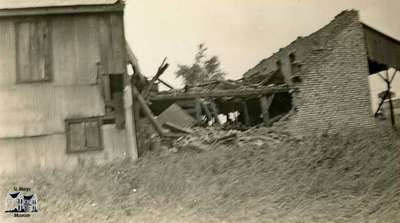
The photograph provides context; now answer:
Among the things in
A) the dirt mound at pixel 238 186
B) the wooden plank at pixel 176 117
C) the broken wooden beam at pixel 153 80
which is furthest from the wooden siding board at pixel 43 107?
the wooden plank at pixel 176 117

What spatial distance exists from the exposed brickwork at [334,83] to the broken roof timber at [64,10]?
198 inches

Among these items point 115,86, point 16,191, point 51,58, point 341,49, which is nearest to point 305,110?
point 341,49

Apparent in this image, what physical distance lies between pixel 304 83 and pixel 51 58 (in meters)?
6.16

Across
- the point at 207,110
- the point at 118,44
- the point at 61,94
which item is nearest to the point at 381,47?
the point at 207,110

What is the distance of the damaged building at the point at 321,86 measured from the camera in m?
12.1

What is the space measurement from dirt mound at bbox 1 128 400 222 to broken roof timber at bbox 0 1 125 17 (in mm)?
2927

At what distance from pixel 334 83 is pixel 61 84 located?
21.6ft

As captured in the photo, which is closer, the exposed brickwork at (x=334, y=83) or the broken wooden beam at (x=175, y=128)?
the broken wooden beam at (x=175, y=128)

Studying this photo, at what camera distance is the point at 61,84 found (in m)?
9.44

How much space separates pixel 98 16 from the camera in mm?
9820

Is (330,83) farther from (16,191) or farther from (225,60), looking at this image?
(16,191)

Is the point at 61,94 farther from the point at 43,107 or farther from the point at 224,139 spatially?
the point at 224,139

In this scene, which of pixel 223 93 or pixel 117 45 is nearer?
pixel 117 45

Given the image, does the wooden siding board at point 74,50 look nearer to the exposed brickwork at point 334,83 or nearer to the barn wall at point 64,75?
the barn wall at point 64,75
